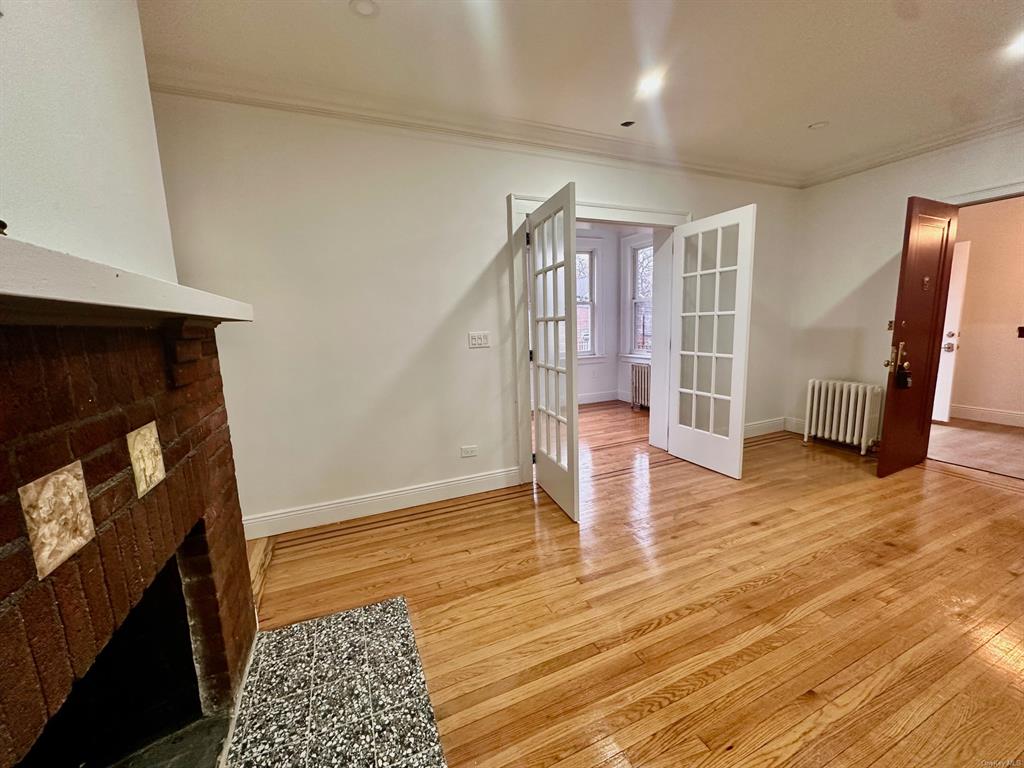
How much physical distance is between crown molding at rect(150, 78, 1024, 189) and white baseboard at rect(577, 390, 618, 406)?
10.7ft

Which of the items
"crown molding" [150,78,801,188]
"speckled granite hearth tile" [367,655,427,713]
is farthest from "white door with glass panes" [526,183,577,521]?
"speckled granite hearth tile" [367,655,427,713]

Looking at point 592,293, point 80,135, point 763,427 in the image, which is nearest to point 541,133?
point 80,135

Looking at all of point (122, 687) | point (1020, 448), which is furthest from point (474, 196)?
point (1020, 448)

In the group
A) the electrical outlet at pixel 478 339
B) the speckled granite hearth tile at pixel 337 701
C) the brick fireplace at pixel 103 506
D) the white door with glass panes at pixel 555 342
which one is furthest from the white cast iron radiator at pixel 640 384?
the brick fireplace at pixel 103 506

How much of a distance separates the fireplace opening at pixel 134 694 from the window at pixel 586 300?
524cm

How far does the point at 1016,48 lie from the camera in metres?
1.98

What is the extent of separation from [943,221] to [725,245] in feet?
5.42

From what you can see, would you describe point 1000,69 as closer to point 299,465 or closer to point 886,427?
point 886,427

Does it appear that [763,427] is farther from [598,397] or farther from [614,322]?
[614,322]

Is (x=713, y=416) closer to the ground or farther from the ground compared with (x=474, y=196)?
closer to the ground

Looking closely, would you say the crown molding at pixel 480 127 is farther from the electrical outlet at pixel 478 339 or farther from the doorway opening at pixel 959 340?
the doorway opening at pixel 959 340

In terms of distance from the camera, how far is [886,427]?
288 centimetres

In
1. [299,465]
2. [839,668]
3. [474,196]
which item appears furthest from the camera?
[474,196]

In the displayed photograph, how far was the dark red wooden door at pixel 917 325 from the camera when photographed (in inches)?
108
